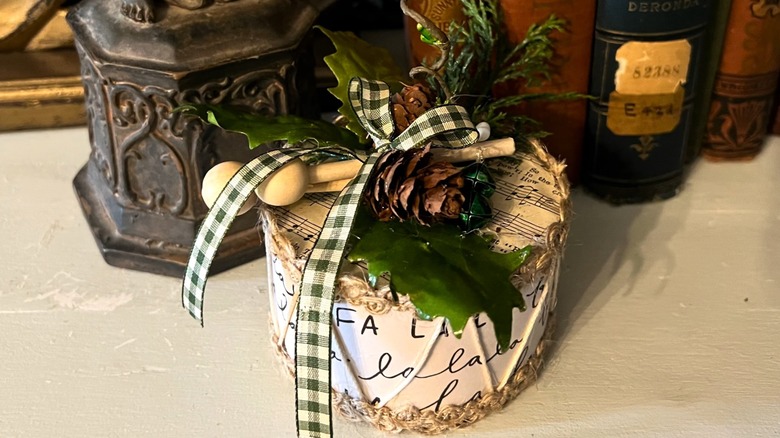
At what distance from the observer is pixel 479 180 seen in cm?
58

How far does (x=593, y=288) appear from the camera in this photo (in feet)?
2.40

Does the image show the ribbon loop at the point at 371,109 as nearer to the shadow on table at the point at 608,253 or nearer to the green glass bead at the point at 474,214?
the green glass bead at the point at 474,214

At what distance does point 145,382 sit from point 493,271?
0.93ft

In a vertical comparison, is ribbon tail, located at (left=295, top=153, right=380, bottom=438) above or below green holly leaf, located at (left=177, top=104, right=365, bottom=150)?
below

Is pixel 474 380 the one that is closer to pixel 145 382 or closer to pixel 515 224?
pixel 515 224

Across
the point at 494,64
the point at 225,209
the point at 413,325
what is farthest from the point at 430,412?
the point at 494,64

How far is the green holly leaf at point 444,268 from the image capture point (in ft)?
1.71

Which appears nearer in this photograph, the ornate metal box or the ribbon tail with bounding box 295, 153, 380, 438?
the ribbon tail with bounding box 295, 153, 380, 438

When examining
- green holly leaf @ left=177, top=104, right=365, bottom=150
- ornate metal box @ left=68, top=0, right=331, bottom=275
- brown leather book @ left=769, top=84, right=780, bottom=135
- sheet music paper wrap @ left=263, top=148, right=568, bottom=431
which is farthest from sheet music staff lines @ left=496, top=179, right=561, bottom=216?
brown leather book @ left=769, top=84, right=780, bottom=135

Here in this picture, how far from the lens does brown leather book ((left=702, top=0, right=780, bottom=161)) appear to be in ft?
2.56

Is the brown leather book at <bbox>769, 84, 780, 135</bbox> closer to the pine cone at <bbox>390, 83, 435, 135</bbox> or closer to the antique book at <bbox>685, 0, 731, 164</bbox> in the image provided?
the antique book at <bbox>685, 0, 731, 164</bbox>

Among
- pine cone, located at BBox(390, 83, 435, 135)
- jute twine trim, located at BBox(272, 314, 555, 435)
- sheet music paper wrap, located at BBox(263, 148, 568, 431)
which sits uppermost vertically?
pine cone, located at BBox(390, 83, 435, 135)

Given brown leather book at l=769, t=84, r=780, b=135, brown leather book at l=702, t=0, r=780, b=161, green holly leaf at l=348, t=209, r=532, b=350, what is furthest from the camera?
brown leather book at l=769, t=84, r=780, b=135

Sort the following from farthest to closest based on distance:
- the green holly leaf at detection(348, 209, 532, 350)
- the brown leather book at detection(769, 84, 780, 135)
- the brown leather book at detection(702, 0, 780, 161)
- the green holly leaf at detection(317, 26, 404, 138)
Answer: the brown leather book at detection(769, 84, 780, 135) < the brown leather book at detection(702, 0, 780, 161) < the green holly leaf at detection(317, 26, 404, 138) < the green holly leaf at detection(348, 209, 532, 350)
